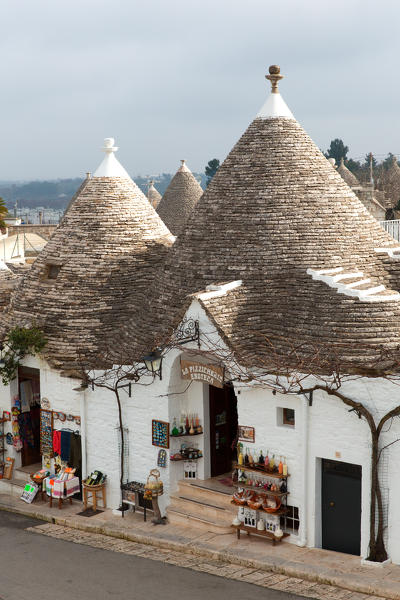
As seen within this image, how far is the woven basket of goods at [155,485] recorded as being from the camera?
18.1 m

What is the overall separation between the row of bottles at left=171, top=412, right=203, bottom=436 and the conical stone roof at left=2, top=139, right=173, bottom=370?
2289 millimetres

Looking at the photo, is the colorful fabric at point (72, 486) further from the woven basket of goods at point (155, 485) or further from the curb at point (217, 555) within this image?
the woven basket of goods at point (155, 485)

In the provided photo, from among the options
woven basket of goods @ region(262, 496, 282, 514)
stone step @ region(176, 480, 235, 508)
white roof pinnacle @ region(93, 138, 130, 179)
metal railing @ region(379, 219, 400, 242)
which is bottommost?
stone step @ region(176, 480, 235, 508)

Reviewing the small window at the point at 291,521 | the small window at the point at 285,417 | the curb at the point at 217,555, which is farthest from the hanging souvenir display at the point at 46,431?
the small window at the point at 291,521

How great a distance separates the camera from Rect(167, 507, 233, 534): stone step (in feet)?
57.0

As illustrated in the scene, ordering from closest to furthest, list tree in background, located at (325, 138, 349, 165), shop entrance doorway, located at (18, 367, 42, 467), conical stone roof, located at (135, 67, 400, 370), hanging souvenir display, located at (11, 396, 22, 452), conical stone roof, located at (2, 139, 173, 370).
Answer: conical stone roof, located at (135, 67, 400, 370) < conical stone roof, located at (2, 139, 173, 370) < hanging souvenir display, located at (11, 396, 22, 452) < shop entrance doorway, located at (18, 367, 42, 467) < tree in background, located at (325, 138, 349, 165)

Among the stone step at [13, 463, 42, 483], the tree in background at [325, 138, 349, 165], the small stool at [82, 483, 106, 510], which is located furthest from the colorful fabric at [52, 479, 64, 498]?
the tree in background at [325, 138, 349, 165]

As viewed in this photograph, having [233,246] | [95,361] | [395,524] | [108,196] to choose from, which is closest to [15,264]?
[108,196]

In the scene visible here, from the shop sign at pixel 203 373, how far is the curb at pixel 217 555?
122 inches

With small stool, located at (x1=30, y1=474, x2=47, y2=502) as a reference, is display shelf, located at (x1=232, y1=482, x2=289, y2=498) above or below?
above

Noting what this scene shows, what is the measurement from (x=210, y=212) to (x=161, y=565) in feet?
24.0

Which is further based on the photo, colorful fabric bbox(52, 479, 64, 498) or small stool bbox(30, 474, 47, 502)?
small stool bbox(30, 474, 47, 502)

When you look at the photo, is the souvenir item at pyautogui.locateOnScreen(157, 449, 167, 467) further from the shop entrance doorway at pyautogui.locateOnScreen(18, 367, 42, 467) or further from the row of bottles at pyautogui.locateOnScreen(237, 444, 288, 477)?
the shop entrance doorway at pyautogui.locateOnScreen(18, 367, 42, 467)

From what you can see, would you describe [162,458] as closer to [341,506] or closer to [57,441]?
[57,441]
